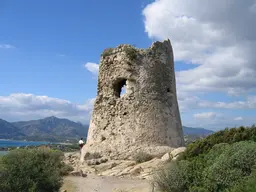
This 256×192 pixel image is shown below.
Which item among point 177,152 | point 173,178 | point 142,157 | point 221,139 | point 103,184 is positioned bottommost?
point 103,184

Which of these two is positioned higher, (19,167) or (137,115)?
(137,115)

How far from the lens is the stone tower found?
1485 cm

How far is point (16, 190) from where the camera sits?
7.66 meters

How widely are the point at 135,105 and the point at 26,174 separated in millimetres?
7781

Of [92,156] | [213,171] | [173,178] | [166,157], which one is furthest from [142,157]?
[213,171]

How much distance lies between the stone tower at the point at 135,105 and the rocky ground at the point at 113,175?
0.75m

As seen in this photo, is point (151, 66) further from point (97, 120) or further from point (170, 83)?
point (97, 120)

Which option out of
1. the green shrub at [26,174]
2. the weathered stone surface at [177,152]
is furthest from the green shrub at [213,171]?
the weathered stone surface at [177,152]

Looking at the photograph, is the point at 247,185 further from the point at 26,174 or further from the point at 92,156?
the point at 92,156

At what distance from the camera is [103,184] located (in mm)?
11258

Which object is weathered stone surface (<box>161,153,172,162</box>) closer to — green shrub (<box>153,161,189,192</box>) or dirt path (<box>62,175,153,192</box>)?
dirt path (<box>62,175,153,192</box>)

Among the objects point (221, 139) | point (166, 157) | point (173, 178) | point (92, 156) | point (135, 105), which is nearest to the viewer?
point (173, 178)

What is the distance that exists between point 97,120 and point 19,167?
818 cm

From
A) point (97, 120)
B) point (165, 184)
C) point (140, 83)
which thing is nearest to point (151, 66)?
point (140, 83)
